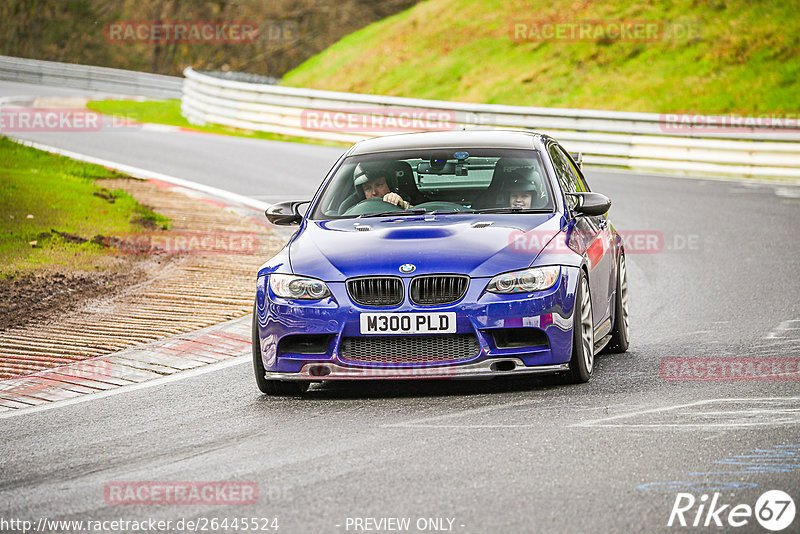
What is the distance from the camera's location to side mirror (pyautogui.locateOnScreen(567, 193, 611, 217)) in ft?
27.0

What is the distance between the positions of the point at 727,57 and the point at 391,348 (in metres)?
23.0

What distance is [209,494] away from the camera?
5473 mm

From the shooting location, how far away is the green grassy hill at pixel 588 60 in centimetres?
2719

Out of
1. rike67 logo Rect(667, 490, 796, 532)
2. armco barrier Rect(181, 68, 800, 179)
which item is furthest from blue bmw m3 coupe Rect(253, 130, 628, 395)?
armco barrier Rect(181, 68, 800, 179)

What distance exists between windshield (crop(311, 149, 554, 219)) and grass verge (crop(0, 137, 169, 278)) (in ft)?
14.2

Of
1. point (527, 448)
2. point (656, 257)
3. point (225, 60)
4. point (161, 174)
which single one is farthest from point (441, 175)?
point (225, 60)

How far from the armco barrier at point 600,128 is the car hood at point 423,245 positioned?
415 inches

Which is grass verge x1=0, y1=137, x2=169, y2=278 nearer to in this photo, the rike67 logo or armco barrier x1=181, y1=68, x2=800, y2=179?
armco barrier x1=181, y1=68, x2=800, y2=179

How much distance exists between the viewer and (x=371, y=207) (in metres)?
8.56

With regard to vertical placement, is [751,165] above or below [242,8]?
below

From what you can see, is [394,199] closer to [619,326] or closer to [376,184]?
[376,184]

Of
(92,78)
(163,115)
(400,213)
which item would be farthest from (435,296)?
(92,78)

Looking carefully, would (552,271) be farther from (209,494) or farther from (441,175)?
(209,494)

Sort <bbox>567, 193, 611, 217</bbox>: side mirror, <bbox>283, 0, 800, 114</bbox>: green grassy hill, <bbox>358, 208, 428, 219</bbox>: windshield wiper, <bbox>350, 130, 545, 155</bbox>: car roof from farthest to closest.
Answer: <bbox>283, 0, 800, 114</bbox>: green grassy hill < <bbox>350, 130, 545, 155</bbox>: car roof < <bbox>358, 208, 428, 219</bbox>: windshield wiper < <bbox>567, 193, 611, 217</bbox>: side mirror
